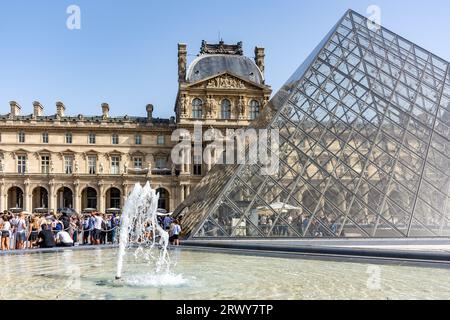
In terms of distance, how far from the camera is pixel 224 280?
22.4 ft

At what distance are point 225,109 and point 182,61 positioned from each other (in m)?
7.27

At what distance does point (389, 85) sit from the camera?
1495cm

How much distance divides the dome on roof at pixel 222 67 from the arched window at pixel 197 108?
2.42 meters

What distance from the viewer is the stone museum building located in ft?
149

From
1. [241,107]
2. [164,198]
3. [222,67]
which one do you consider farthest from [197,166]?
[222,67]

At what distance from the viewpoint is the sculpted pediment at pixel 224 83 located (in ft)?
154

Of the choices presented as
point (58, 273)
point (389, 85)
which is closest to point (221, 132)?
point (389, 85)

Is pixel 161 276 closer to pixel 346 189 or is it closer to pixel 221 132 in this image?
pixel 346 189

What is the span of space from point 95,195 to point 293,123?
125 feet

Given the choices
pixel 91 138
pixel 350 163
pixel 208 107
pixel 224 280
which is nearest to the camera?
pixel 224 280

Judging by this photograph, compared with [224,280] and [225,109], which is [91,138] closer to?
[225,109]

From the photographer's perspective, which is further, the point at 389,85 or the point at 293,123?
the point at 389,85

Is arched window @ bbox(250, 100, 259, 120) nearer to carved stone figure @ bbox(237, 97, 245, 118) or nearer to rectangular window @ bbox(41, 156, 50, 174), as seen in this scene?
carved stone figure @ bbox(237, 97, 245, 118)

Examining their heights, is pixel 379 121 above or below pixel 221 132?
below
